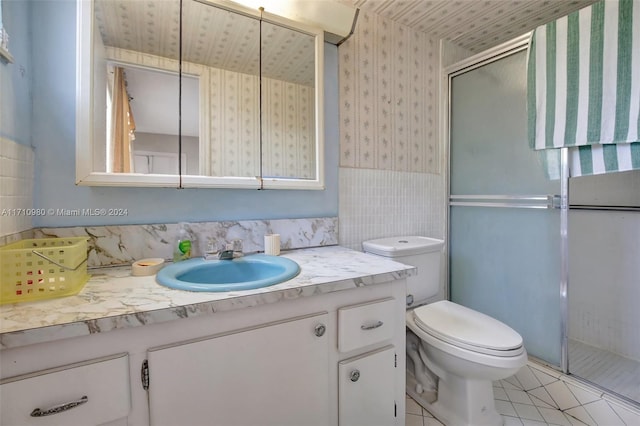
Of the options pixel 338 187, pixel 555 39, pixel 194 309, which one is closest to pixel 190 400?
pixel 194 309

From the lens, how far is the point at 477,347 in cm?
110

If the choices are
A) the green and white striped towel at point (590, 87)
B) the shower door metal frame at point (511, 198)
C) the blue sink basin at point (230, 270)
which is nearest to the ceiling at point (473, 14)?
the shower door metal frame at point (511, 198)

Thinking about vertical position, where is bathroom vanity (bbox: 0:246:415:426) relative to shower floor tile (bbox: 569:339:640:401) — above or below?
above

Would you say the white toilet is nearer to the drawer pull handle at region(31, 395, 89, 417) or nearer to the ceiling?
the drawer pull handle at region(31, 395, 89, 417)

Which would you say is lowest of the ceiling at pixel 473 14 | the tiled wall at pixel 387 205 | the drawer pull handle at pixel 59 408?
the drawer pull handle at pixel 59 408

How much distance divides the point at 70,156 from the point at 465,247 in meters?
2.16

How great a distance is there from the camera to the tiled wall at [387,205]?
1.60 m

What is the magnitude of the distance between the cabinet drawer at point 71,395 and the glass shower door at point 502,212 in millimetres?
1942

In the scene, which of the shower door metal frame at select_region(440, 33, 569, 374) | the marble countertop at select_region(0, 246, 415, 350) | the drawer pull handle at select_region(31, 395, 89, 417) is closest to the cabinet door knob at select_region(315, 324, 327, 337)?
the marble countertop at select_region(0, 246, 415, 350)

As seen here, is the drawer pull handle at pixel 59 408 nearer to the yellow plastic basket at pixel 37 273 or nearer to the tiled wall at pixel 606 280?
the yellow plastic basket at pixel 37 273

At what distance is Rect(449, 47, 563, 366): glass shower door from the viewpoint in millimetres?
1592

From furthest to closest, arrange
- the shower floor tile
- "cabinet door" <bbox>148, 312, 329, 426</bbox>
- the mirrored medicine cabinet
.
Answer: the shower floor tile < the mirrored medicine cabinet < "cabinet door" <bbox>148, 312, 329, 426</bbox>

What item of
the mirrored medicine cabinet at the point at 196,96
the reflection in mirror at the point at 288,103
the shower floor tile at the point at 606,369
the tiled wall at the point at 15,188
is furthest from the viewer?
the shower floor tile at the point at 606,369

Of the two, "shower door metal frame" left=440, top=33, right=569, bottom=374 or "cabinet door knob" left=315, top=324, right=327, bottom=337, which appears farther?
"shower door metal frame" left=440, top=33, right=569, bottom=374
